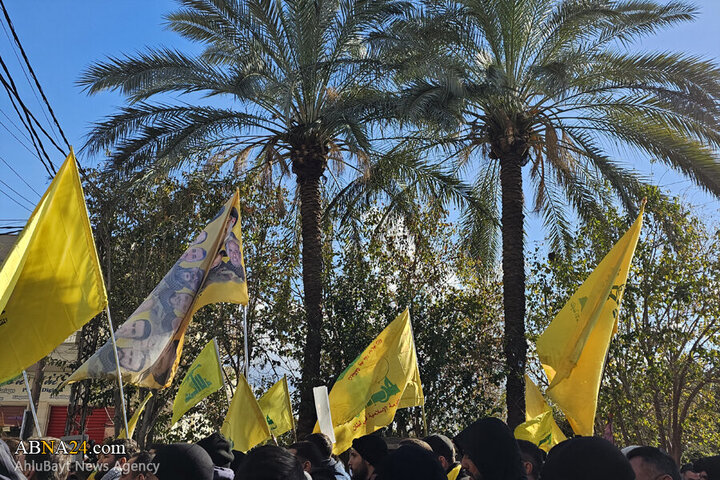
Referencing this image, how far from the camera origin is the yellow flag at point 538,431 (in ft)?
26.9

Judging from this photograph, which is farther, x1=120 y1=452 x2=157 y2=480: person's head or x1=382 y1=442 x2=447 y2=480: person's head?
x1=120 y1=452 x2=157 y2=480: person's head

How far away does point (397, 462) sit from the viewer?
3.55 metres

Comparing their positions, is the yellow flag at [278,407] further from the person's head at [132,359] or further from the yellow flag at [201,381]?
the person's head at [132,359]

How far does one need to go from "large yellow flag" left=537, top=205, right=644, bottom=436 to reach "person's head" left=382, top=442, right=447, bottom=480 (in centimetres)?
319

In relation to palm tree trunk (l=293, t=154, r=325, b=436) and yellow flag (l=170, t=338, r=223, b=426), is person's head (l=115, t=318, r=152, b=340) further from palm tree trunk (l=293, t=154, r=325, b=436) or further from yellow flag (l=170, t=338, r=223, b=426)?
palm tree trunk (l=293, t=154, r=325, b=436)

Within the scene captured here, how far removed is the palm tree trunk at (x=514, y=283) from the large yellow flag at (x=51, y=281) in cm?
909

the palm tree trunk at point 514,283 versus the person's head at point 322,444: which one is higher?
the palm tree trunk at point 514,283

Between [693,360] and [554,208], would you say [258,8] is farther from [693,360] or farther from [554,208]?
[693,360]

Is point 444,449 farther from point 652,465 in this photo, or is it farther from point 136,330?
point 136,330

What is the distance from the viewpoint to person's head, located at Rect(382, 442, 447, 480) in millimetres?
3508

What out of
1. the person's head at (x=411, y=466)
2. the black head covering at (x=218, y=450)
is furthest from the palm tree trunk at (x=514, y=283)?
the person's head at (x=411, y=466)

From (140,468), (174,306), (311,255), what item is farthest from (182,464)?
(311,255)

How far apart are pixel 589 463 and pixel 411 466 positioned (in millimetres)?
852

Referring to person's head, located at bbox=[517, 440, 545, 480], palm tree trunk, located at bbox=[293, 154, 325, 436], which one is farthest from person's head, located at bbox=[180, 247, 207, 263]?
palm tree trunk, located at bbox=[293, 154, 325, 436]
